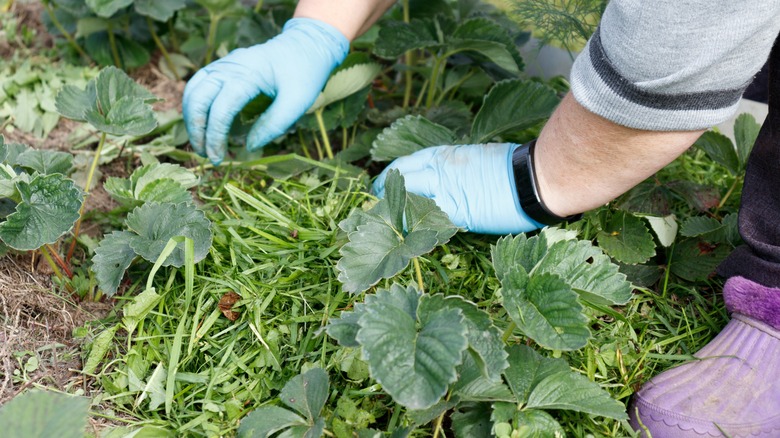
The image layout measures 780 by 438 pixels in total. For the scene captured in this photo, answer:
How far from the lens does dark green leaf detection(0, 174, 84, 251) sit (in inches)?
36.1

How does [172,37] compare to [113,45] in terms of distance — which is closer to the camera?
[113,45]

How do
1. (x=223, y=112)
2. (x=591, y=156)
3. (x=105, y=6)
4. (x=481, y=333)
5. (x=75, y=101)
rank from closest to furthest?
(x=481, y=333), (x=591, y=156), (x=75, y=101), (x=223, y=112), (x=105, y=6)

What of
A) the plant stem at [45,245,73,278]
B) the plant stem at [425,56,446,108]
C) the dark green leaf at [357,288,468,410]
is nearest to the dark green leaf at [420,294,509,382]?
the dark green leaf at [357,288,468,410]

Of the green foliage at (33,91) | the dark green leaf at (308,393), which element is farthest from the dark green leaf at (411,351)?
the green foliage at (33,91)

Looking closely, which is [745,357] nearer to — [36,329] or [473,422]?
[473,422]

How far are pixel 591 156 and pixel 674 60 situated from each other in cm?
21

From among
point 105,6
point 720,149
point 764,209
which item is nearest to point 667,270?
point 764,209

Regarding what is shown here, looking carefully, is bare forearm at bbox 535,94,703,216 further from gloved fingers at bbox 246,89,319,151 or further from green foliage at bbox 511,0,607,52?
gloved fingers at bbox 246,89,319,151

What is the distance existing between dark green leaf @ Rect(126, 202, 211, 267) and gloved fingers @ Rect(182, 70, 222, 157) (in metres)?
0.32

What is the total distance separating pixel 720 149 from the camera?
1272mm

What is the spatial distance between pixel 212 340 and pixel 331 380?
19cm

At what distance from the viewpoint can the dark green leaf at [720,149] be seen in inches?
50.0

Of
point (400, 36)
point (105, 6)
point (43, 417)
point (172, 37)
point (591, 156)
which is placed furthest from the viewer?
point (172, 37)

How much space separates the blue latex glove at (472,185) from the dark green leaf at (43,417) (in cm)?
65
